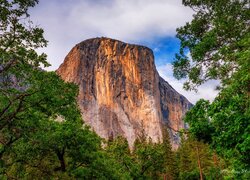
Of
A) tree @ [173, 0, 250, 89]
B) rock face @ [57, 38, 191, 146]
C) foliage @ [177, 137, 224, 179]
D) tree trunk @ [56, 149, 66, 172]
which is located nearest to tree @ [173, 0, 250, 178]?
tree @ [173, 0, 250, 89]

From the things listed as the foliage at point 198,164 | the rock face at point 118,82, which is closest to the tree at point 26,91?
the foliage at point 198,164

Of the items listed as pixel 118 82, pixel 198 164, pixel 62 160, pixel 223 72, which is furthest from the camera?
pixel 118 82

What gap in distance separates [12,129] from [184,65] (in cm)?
880

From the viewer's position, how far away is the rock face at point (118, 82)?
119625 millimetres

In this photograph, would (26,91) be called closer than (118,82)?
Yes

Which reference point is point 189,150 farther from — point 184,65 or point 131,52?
point 131,52

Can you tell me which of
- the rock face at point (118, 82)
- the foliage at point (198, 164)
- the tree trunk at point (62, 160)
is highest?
the rock face at point (118, 82)

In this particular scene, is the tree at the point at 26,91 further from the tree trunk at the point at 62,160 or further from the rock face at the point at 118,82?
the rock face at the point at 118,82

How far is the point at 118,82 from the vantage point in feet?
413

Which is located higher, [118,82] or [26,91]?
[118,82]

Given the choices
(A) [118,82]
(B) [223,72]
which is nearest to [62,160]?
(B) [223,72]

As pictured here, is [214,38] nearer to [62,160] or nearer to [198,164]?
[62,160]

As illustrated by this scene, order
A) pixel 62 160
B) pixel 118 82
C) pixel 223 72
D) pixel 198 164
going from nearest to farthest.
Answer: pixel 223 72 → pixel 62 160 → pixel 198 164 → pixel 118 82

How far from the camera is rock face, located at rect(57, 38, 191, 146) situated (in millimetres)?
119625
